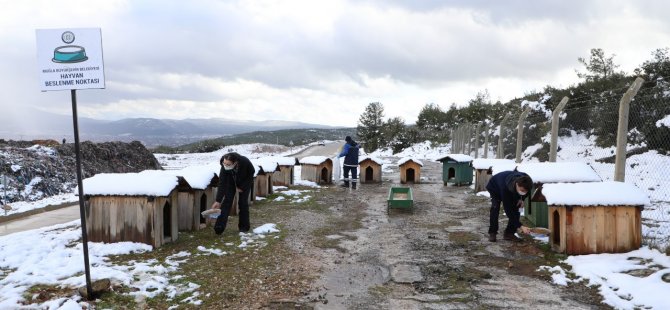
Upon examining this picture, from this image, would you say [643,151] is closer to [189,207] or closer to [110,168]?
[189,207]

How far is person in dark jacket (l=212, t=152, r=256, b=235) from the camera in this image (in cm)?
841

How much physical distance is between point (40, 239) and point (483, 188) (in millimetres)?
11681

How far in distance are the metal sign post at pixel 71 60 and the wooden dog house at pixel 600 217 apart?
20.6 feet

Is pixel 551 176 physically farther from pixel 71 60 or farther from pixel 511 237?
pixel 71 60

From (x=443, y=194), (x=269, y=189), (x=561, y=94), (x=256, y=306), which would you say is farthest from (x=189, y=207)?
(x=561, y=94)

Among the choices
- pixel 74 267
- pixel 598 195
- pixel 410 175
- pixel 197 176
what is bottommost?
Answer: pixel 410 175

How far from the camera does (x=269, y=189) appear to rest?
14.3m

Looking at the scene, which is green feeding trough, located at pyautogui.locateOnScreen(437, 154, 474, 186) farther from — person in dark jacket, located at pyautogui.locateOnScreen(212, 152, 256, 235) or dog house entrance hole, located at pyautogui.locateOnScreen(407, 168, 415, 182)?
person in dark jacket, located at pyautogui.locateOnScreen(212, 152, 256, 235)

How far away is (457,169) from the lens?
16.9 meters

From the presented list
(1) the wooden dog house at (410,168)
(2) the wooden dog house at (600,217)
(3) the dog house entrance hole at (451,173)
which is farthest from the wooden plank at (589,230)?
(1) the wooden dog house at (410,168)

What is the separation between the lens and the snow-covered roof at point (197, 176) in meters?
8.62

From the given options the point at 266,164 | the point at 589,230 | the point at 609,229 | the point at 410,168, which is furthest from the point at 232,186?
the point at 410,168

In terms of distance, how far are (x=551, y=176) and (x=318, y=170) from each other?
409 inches

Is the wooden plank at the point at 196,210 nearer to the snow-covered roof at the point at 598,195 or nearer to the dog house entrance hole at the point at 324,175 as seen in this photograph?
the snow-covered roof at the point at 598,195
